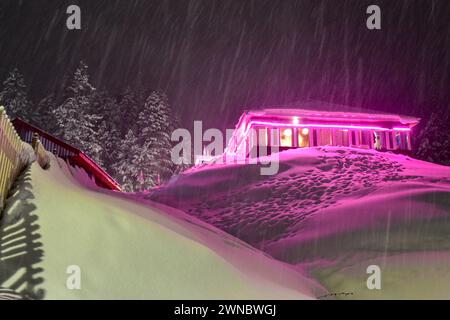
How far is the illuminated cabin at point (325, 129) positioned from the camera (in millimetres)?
37531

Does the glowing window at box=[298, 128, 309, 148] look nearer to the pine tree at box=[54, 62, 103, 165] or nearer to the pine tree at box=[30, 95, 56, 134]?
the pine tree at box=[54, 62, 103, 165]

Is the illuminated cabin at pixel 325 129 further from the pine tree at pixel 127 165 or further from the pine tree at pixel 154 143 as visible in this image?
the pine tree at pixel 127 165

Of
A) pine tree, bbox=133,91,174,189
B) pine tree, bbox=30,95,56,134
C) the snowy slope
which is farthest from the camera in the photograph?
pine tree, bbox=30,95,56,134

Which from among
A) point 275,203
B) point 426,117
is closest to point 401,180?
point 275,203

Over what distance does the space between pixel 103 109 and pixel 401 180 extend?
4024 centimetres

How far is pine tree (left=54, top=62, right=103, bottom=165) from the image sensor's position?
4416cm

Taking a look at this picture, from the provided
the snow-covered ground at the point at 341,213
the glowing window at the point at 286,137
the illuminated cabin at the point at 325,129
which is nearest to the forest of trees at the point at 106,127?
the illuminated cabin at the point at 325,129

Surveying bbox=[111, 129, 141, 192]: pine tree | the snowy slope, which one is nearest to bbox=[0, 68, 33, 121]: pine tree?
bbox=[111, 129, 141, 192]: pine tree

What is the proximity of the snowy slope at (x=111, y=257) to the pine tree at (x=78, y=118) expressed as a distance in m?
34.8

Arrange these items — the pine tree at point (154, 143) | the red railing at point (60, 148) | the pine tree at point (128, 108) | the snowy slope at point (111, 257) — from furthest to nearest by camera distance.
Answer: the pine tree at point (128, 108) < the pine tree at point (154, 143) < the red railing at point (60, 148) < the snowy slope at point (111, 257)
